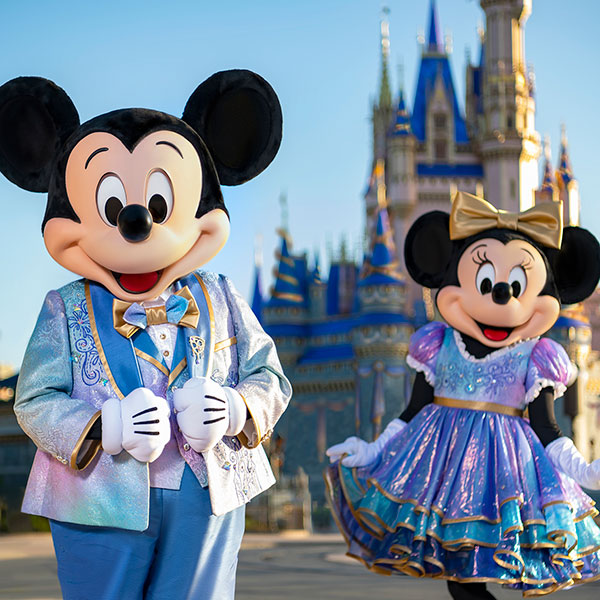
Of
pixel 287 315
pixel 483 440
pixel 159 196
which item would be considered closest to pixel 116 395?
pixel 159 196

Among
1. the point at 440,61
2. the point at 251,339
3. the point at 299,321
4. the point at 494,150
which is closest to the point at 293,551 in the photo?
the point at 251,339

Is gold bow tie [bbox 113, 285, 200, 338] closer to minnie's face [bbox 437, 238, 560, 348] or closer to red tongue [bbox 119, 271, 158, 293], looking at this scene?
red tongue [bbox 119, 271, 158, 293]

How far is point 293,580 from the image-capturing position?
617cm

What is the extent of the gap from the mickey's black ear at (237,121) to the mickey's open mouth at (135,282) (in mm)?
430

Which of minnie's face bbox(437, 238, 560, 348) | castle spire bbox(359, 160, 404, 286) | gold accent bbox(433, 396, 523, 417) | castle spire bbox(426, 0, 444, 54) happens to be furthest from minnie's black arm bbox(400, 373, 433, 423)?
castle spire bbox(426, 0, 444, 54)

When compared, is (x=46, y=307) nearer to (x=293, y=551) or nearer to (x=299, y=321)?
(x=293, y=551)

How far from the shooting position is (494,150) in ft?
111

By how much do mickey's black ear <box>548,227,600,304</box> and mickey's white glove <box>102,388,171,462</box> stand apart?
7.91ft

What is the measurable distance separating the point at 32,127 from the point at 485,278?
2047 mm

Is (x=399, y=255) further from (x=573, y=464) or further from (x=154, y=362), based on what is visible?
(x=154, y=362)

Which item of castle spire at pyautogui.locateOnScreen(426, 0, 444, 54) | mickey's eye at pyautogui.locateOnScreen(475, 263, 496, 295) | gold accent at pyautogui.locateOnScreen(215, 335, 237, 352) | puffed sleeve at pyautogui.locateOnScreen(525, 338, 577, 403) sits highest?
castle spire at pyautogui.locateOnScreen(426, 0, 444, 54)

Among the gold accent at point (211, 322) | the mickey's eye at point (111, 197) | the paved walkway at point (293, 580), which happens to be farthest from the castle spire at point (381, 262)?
the mickey's eye at point (111, 197)

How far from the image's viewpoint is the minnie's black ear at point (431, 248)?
4.77 metres

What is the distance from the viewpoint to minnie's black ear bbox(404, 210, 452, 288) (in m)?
4.77
